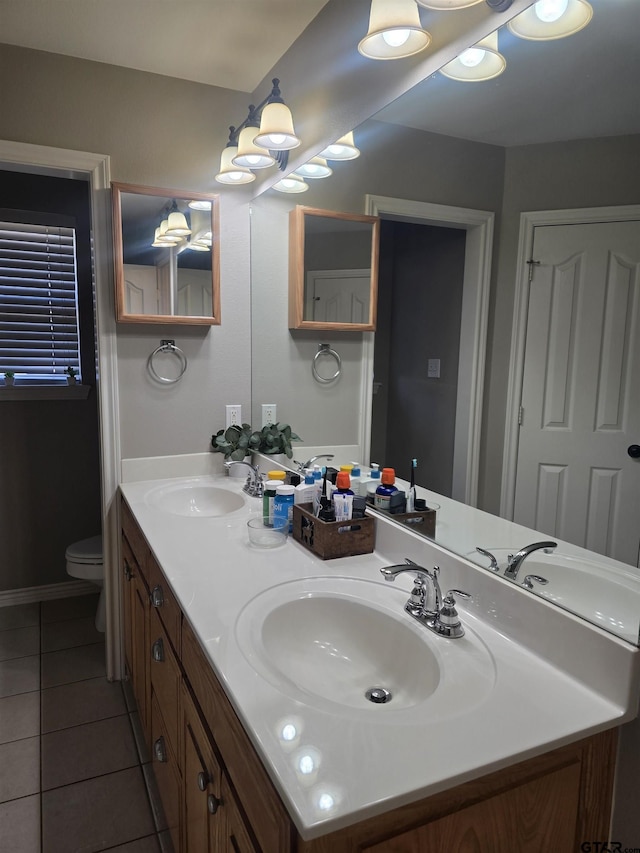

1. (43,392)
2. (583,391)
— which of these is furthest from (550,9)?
(43,392)

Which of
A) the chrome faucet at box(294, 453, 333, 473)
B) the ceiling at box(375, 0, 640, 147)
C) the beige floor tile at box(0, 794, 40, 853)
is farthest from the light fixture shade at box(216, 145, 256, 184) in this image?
the beige floor tile at box(0, 794, 40, 853)

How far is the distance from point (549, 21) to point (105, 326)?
A: 5.75 feet

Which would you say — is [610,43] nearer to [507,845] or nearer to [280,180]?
[507,845]

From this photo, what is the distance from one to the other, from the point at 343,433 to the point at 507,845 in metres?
1.25

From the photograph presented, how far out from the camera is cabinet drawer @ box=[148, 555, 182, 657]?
1.35 metres

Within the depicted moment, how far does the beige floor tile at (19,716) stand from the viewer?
206 centimetres

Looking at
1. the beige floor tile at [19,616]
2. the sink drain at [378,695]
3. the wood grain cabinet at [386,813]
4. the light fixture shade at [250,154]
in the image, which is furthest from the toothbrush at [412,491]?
the beige floor tile at [19,616]

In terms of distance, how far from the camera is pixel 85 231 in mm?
3146

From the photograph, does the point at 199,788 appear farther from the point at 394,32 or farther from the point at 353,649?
the point at 394,32

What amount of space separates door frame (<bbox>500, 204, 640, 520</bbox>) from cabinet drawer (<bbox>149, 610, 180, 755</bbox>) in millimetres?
896

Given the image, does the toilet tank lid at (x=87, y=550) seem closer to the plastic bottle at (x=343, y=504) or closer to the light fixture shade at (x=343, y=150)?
the plastic bottle at (x=343, y=504)

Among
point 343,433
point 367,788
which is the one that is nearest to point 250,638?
point 367,788

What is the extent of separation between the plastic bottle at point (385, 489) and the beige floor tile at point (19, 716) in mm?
1596

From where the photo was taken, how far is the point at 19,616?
2.96 meters
